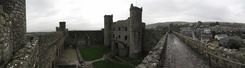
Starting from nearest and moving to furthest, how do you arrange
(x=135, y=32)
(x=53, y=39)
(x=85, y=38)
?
(x=53, y=39) < (x=135, y=32) < (x=85, y=38)

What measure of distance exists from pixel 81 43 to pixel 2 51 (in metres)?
40.3

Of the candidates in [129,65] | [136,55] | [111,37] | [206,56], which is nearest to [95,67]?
[129,65]

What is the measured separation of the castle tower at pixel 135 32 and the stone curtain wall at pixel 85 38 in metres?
14.3

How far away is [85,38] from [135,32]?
16741 mm

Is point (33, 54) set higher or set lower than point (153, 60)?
higher

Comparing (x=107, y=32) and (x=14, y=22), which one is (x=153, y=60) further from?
(x=107, y=32)

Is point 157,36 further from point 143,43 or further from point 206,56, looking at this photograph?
point 206,56

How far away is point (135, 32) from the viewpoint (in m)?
31.6

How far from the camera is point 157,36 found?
3069cm

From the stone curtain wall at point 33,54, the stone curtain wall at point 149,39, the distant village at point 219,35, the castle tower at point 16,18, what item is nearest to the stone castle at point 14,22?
the castle tower at point 16,18

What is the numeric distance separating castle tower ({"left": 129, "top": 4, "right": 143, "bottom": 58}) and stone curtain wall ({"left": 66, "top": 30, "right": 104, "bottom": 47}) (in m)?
14.3

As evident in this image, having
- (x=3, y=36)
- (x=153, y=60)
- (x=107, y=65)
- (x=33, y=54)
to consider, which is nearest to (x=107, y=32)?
(x=107, y=65)

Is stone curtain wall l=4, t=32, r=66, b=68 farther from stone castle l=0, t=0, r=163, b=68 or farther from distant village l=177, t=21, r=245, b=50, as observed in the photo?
distant village l=177, t=21, r=245, b=50

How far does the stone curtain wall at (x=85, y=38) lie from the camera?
143 ft
